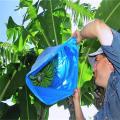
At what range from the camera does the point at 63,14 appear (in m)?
4.53

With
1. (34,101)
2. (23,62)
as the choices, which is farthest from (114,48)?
(34,101)

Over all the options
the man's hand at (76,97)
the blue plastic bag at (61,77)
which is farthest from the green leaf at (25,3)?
the man's hand at (76,97)

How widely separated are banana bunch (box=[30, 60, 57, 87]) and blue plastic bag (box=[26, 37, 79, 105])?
1.9 inches

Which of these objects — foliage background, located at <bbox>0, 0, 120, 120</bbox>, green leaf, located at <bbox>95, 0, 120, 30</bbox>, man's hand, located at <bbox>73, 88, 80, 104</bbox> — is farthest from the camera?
foliage background, located at <bbox>0, 0, 120, 120</bbox>

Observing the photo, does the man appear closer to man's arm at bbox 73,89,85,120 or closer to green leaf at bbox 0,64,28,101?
man's arm at bbox 73,89,85,120

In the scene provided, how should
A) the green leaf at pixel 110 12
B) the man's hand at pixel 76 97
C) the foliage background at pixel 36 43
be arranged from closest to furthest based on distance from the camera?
the man's hand at pixel 76 97, the green leaf at pixel 110 12, the foliage background at pixel 36 43

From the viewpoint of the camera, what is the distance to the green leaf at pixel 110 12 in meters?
3.78

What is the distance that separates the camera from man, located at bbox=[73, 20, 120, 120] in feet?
5.78

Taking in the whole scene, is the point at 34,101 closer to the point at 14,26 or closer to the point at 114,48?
the point at 14,26

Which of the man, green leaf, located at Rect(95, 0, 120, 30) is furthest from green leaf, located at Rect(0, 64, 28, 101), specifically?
the man

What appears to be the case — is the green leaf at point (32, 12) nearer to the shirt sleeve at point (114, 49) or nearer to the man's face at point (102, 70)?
the man's face at point (102, 70)

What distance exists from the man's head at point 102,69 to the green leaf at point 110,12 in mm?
1745

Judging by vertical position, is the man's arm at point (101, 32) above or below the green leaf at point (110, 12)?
above

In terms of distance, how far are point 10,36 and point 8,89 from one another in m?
0.77
